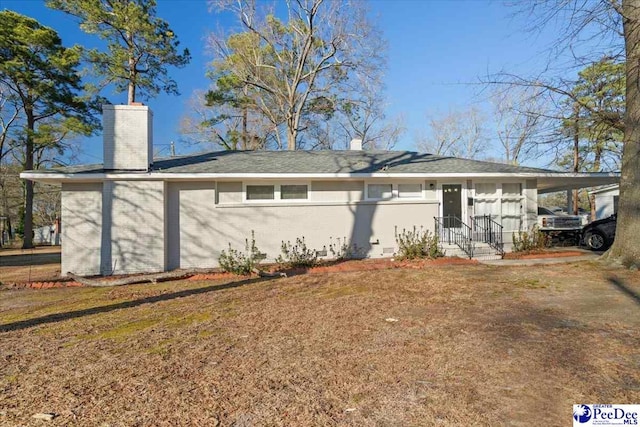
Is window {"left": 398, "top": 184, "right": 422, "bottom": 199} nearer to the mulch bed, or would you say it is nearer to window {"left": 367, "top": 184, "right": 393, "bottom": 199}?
window {"left": 367, "top": 184, "right": 393, "bottom": 199}

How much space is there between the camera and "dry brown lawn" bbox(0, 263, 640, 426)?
253 centimetres

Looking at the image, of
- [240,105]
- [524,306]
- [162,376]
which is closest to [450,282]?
[524,306]

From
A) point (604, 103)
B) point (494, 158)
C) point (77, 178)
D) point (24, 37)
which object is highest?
point (24, 37)

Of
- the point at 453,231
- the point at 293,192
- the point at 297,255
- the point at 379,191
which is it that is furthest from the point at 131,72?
the point at 453,231

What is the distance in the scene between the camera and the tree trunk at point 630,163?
7.49 m

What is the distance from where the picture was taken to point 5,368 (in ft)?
11.1

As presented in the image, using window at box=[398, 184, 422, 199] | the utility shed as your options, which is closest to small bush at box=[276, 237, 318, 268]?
window at box=[398, 184, 422, 199]

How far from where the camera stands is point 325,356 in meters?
3.52

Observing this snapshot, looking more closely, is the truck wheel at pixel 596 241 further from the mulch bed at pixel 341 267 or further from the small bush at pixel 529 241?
the mulch bed at pixel 341 267

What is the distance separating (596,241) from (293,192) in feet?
32.8

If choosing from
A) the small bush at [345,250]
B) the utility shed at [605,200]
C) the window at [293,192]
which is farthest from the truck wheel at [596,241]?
the utility shed at [605,200]

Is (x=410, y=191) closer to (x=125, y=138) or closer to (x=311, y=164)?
(x=311, y=164)

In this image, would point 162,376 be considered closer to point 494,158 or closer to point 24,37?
point 24,37

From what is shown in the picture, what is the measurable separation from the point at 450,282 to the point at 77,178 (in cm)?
928
